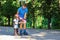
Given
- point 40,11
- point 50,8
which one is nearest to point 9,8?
point 40,11

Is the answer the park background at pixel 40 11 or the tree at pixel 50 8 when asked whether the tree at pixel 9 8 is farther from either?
the tree at pixel 50 8

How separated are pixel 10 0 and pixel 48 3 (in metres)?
8.84

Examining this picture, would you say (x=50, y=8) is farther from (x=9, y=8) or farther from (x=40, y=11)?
(x=9, y=8)

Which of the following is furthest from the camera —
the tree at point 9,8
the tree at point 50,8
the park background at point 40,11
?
the tree at point 9,8

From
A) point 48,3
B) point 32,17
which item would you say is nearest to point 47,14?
point 48,3

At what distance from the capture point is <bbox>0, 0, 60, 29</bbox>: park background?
2142 cm

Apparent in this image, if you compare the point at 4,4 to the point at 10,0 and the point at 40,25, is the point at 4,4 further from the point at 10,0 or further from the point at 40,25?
the point at 40,25

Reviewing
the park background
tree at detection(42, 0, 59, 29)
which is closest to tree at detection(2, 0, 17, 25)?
the park background

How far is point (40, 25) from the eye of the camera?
29.5 metres

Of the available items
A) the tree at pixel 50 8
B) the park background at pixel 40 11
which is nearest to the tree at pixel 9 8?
the park background at pixel 40 11

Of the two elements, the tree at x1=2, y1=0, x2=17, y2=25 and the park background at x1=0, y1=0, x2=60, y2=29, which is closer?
the park background at x1=0, y1=0, x2=60, y2=29

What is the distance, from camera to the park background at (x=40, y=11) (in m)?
21.4

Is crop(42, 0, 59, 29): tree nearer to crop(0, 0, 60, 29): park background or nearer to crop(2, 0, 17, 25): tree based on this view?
crop(0, 0, 60, 29): park background

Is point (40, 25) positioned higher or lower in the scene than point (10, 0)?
lower
